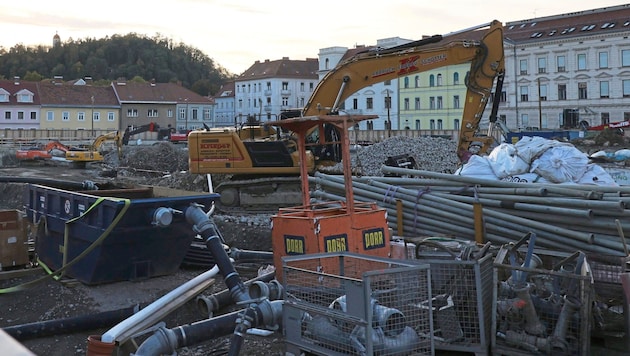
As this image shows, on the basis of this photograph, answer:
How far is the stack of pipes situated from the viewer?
9.01m

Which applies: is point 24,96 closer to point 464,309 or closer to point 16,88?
point 16,88

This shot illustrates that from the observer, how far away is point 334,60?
254ft

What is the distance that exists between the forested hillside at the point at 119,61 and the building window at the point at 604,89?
2905 inches

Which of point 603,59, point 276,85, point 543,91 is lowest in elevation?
point 543,91

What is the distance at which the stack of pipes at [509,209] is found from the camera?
9008 millimetres

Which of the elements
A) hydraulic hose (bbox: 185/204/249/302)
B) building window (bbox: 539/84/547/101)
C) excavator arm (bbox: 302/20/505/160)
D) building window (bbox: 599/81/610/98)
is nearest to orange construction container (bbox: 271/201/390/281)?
hydraulic hose (bbox: 185/204/249/302)

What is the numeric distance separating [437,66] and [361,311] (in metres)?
11.9

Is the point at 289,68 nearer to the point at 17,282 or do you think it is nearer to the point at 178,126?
the point at 178,126

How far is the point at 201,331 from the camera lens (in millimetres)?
6531

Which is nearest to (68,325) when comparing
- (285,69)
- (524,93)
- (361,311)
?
(361,311)

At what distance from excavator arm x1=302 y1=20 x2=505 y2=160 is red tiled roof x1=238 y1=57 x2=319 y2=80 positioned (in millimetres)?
72367

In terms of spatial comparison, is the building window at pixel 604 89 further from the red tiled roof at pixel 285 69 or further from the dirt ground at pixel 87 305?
the dirt ground at pixel 87 305

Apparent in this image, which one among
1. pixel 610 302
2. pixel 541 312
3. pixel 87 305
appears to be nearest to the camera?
pixel 541 312

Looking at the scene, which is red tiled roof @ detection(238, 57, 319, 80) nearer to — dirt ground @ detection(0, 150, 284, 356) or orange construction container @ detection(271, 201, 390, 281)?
dirt ground @ detection(0, 150, 284, 356)
